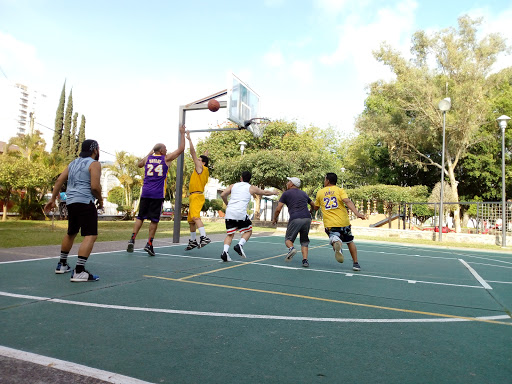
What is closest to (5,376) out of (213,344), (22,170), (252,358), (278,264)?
(213,344)

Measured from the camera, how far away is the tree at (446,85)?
27.3 metres

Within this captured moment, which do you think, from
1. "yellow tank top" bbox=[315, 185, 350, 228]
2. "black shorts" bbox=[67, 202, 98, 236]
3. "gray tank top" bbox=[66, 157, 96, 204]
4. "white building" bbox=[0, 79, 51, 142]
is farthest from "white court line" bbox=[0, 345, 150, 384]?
"white building" bbox=[0, 79, 51, 142]

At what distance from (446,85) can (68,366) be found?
3082cm

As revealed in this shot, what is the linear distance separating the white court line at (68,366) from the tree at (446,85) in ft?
95.7

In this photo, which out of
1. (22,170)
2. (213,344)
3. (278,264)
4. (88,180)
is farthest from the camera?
(22,170)

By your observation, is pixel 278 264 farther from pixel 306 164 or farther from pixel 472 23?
pixel 472 23

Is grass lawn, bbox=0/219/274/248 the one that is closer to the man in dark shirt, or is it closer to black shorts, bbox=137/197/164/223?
black shorts, bbox=137/197/164/223

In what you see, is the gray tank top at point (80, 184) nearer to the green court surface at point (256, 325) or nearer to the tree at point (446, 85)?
the green court surface at point (256, 325)

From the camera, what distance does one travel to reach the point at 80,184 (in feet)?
16.6

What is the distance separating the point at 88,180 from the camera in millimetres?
5109

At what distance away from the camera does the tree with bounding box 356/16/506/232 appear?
27.3m

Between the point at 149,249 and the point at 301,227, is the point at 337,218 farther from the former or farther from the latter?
the point at 149,249

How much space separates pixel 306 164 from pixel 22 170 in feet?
56.6

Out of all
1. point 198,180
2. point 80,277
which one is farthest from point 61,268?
point 198,180
